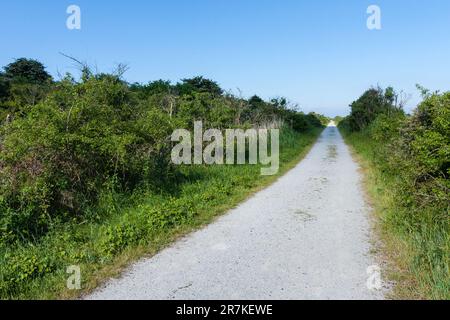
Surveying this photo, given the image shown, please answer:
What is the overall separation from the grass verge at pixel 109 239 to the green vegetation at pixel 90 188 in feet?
0.05

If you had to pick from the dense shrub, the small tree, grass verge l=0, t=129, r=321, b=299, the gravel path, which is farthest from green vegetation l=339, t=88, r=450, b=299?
the small tree

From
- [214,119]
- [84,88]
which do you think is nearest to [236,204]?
[84,88]

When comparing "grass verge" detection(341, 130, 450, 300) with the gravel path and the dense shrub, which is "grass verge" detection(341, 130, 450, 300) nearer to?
the gravel path

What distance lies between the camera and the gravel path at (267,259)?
143 inches

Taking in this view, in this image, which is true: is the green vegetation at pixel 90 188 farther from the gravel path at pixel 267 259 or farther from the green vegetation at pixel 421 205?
the green vegetation at pixel 421 205

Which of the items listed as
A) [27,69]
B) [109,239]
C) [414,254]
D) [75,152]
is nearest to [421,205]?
[414,254]

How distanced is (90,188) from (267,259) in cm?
408

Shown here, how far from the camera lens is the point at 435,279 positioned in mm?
3609

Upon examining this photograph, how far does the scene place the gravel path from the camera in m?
3.63

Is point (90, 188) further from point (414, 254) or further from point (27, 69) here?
point (27, 69)

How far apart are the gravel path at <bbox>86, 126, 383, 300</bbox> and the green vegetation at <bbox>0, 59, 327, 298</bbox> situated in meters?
0.41

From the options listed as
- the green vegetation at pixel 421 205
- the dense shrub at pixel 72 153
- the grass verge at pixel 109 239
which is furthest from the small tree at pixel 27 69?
the green vegetation at pixel 421 205

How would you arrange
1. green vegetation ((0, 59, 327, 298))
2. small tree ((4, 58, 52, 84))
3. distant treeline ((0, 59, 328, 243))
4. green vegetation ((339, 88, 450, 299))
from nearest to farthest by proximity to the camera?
green vegetation ((339, 88, 450, 299)), green vegetation ((0, 59, 327, 298)), distant treeline ((0, 59, 328, 243)), small tree ((4, 58, 52, 84))
